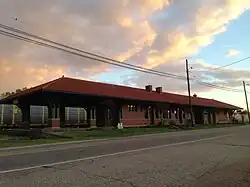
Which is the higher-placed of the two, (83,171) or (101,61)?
(101,61)

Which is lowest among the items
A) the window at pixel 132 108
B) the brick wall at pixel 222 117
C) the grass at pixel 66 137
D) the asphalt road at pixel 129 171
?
the asphalt road at pixel 129 171

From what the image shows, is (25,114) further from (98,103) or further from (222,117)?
(222,117)

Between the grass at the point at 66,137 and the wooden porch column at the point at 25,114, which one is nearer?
the grass at the point at 66,137

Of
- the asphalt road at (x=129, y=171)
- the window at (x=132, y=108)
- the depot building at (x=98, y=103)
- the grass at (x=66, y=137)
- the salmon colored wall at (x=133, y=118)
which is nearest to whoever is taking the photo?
the asphalt road at (x=129, y=171)

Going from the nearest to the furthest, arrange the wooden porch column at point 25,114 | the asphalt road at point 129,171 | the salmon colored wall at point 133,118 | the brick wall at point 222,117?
the asphalt road at point 129,171, the wooden porch column at point 25,114, the salmon colored wall at point 133,118, the brick wall at point 222,117

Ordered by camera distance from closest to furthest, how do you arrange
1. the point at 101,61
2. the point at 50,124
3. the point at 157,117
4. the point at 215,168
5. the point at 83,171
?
the point at 83,171 → the point at 215,168 → the point at 101,61 → the point at 50,124 → the point at 157,117

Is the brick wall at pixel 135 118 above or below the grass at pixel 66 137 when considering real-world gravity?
above

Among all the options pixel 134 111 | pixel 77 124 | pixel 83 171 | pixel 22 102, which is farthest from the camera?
pixel 134 111

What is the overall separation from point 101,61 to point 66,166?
1593 cm

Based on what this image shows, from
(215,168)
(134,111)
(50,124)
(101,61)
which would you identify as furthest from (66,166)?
(134,111)

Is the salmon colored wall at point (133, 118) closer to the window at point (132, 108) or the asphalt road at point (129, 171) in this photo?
the window at point (132, 108)

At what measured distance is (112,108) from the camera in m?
39.5

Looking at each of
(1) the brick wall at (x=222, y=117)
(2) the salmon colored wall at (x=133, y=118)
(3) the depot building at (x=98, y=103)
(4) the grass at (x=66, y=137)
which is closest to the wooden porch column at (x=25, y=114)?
(3) the depot building at (x=98, y=103)

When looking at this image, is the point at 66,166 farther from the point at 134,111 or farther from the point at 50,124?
the point at 134,111
